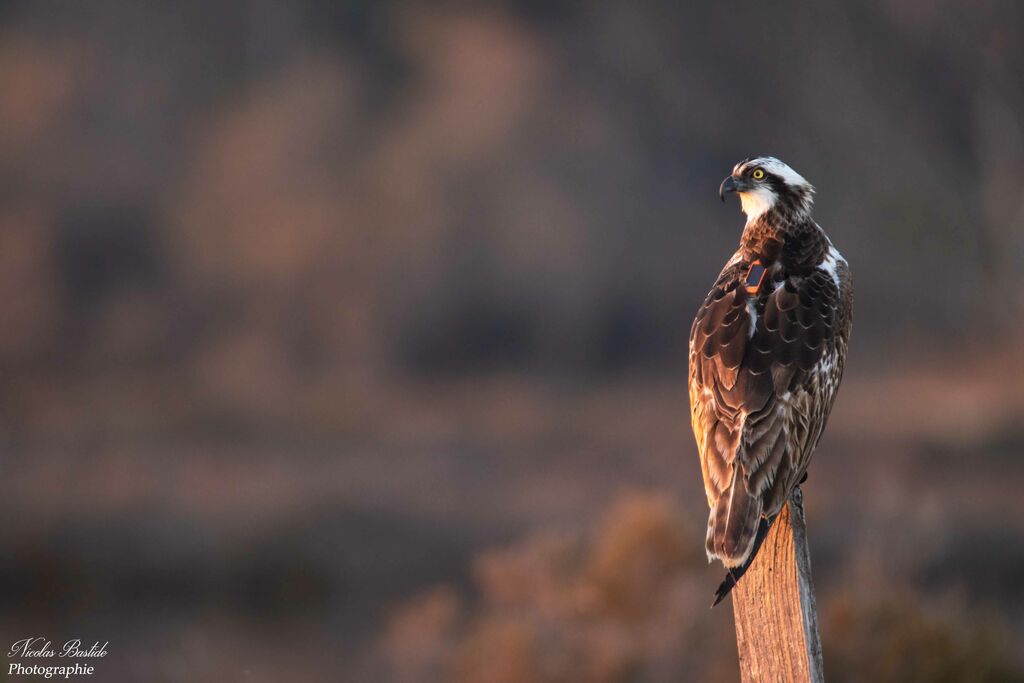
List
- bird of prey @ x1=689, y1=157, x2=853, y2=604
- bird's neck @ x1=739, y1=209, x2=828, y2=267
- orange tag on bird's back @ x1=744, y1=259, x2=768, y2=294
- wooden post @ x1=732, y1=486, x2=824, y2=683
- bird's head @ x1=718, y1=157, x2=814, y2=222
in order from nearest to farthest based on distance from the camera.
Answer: wooden post @ x1=732, y1=486, x2=824, y2=683
bird of prey @ x1=689, y1=157, x2=853, y2=604
orange tag on bird's back @ x1=744, y1=259, x2=768, y2=294
bird's neck @ x1=739, y1=209, x2=828, y2=267
bird's head @ x1=718, y1=157, x2=814, y2=222

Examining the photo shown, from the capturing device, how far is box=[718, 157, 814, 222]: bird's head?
6473 mm

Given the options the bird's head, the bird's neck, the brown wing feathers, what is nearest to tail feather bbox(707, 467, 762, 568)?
the brown wing feathers

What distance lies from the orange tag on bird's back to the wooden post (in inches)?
43.5

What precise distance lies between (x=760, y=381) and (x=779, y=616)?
92 cm

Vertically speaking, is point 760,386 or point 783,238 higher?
Answer: point 783,238

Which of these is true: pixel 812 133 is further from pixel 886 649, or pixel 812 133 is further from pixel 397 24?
pixel 886 649

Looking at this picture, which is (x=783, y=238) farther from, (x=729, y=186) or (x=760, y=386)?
(x=760, y=386)

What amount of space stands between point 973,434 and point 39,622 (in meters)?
12.6

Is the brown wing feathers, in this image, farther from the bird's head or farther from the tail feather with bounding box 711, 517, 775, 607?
the bird's head

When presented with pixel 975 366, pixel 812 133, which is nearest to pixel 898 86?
pixel 812 133

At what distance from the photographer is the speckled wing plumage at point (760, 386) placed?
16.7 ft

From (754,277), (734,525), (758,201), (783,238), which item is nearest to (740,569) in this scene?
(734,525)

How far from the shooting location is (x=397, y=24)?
2802cm

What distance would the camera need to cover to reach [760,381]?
5.42 meters
